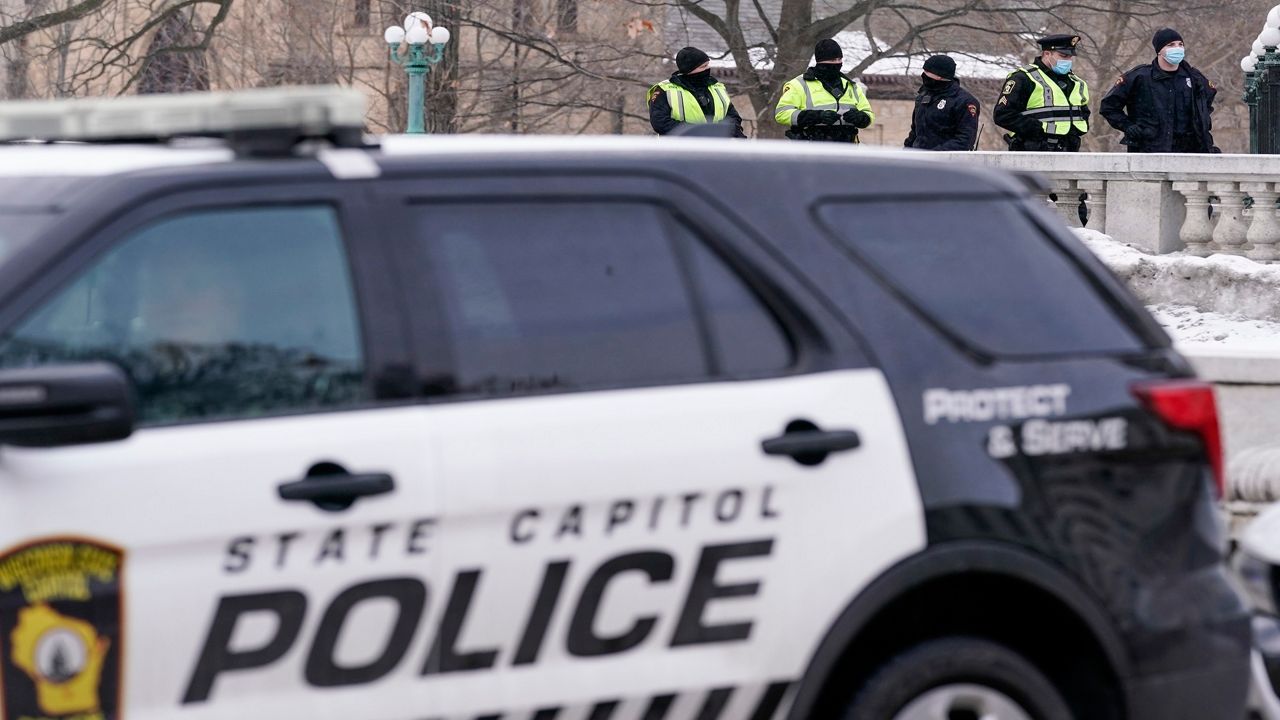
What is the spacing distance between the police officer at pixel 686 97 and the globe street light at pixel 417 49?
11.3 metres

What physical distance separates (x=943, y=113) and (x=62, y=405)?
13057 mm

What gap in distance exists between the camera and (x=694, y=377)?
156 inches

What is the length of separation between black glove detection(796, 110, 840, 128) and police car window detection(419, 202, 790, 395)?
36.8 feet

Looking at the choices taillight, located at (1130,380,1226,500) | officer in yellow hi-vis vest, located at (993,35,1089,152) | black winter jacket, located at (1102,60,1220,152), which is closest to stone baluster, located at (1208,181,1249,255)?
black winter jacket, located at (1102,60,1220,152)

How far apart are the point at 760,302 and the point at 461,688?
0.98 m

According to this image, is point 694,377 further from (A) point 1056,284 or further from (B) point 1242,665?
(B) point 1242,665

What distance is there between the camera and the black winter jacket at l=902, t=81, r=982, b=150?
1577cm

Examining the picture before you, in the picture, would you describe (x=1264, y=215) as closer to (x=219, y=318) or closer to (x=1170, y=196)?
(x=1170, y=196)

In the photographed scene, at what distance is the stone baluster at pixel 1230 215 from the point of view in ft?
54.8

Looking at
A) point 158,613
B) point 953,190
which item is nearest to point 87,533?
point 158,613

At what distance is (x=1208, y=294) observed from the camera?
16.5 metres

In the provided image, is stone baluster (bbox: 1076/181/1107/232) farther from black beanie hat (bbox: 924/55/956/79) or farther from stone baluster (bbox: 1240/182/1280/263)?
black beanie hat (bbox: 924/55/956/79)

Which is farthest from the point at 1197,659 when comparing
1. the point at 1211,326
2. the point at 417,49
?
the point at 417,49

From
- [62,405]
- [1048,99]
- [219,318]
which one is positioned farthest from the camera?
[1048,99]
